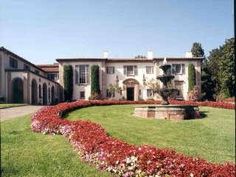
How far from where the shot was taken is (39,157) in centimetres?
Result: 1092

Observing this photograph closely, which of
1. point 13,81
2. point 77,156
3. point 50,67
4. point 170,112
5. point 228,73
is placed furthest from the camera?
point 50,67

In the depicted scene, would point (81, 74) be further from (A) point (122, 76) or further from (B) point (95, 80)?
(A) point (122, 76)

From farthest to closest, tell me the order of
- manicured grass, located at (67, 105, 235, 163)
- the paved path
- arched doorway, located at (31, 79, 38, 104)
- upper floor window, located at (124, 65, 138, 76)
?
1. upper floor window, located at (124, 65, 138, 76)
2. arched doorway, located at (31, 79, 38, 104)
3. the paved path
4. manicured grass, located at (67, 105, 235, 163)

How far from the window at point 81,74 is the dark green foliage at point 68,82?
2.82ft

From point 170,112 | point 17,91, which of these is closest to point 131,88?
point 17,91

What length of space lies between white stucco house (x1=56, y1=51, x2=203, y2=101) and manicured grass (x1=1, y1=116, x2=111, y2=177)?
37200 millimetres

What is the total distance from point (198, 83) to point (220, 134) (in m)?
37.9

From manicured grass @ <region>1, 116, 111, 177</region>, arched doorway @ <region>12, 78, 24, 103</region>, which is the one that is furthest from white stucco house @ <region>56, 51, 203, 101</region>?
manicured grass @ <region>1, 116, 111, 177</region>

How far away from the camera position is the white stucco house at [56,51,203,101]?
52.2m

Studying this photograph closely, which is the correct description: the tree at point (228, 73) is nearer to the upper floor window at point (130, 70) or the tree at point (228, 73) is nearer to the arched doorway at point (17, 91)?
the upper floor window at point (130, 70)

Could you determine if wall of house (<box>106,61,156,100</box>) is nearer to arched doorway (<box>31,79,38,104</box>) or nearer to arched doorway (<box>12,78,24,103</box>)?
arched doorway (<box>31,79,38,104</box>)

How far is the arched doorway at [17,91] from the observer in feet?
131

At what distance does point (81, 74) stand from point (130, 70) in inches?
267

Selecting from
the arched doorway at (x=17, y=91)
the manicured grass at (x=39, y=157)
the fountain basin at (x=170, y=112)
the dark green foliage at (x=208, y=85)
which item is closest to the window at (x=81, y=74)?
the arched doorway at (x=17, y=91)
